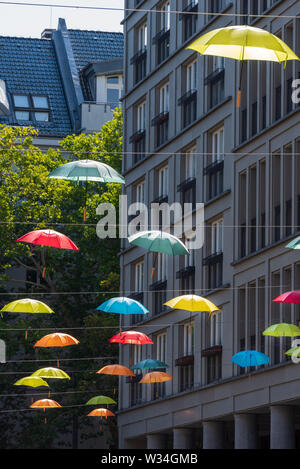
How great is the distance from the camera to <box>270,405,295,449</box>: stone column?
43.5m

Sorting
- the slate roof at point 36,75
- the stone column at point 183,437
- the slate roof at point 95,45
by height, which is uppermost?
the slate roof at point 95,45

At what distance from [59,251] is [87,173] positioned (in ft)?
115

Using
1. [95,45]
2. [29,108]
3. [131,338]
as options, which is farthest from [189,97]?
[95,45]

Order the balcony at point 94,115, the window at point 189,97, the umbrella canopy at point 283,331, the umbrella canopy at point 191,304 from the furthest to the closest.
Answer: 1. the balcony at point 94,115
2. the window at point 189,97
3. the umbrella canopy at point 191,304
4. the umbrella canopy at point 283,331

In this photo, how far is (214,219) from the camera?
50.3 meters

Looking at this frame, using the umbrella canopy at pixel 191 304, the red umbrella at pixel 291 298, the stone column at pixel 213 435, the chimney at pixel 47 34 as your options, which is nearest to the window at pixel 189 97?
the stone column at pixel 213 435

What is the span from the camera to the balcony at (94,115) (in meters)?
75.9

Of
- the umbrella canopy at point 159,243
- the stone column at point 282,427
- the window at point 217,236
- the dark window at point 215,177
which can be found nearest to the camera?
the umbrella canopy at point 159,243

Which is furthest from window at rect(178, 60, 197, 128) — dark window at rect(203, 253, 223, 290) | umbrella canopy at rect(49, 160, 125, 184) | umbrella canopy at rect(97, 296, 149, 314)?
umbrella canopy at rect(49, 160, 125, 184)

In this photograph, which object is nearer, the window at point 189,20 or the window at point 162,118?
the window at point 189,20

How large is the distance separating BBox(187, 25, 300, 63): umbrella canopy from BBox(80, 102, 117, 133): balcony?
168 ft

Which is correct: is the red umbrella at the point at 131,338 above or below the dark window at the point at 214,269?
below

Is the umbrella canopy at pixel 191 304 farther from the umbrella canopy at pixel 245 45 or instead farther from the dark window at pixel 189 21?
the dark window at pixel 189 21

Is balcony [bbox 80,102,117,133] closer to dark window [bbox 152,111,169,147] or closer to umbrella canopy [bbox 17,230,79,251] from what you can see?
dark window [bbox 152,111,169,147]
